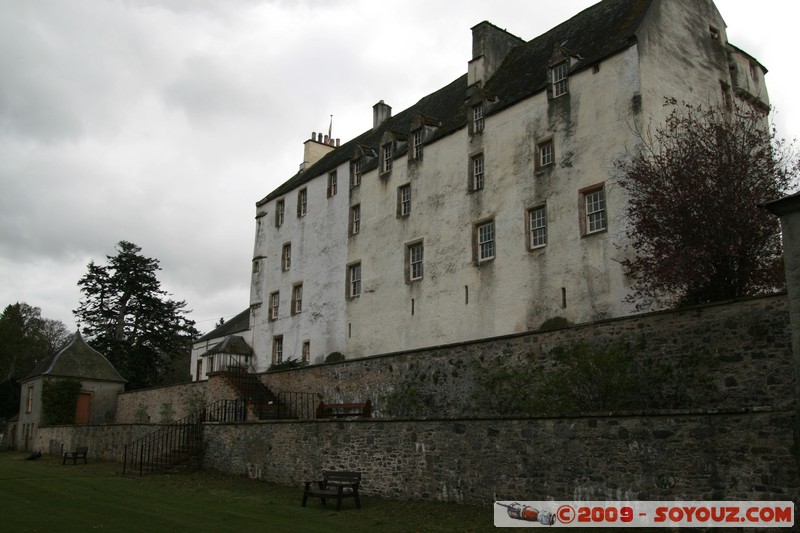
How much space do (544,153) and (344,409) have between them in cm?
1063

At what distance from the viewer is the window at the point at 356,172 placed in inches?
1248

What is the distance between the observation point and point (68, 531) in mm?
11711

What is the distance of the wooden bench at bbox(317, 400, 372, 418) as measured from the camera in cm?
2142

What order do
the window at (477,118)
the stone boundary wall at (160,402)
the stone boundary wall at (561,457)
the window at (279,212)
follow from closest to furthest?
1. the stone boundary wall at (561,457)
2. the window at (477,118)
3. the stone boundary wall at (160,402)
4. the window at (279,212)

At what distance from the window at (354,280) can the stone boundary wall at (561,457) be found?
11.4m

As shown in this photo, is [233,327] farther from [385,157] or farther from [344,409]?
[344,409]

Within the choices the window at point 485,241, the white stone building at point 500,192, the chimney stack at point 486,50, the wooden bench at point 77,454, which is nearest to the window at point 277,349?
the white stone building at point 500,192

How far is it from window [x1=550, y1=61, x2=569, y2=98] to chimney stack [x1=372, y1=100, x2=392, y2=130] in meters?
14.8

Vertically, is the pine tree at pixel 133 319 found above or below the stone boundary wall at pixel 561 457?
above

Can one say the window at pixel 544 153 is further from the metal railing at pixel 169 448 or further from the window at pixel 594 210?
the metal railing at pixel 169 448

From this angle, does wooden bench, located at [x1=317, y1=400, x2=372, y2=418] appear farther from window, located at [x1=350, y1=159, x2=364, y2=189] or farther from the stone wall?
window, located at [x1=350, y1=159, x2=364, y2=189]

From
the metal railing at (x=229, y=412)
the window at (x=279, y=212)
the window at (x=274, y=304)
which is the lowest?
the metal railing at (x=229, y=412)

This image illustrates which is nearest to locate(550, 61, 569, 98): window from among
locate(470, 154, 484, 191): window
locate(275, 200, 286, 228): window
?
locate(470, 154, 484, 191): window

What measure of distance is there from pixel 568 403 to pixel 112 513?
9.74 m
